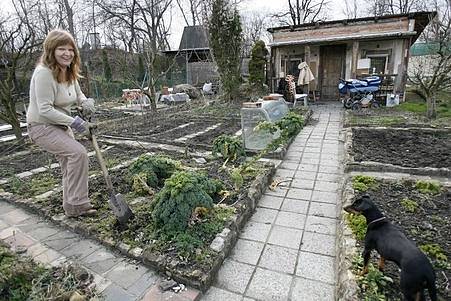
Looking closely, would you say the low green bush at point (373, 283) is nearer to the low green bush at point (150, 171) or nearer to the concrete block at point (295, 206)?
the concrete block at point (295, 206)

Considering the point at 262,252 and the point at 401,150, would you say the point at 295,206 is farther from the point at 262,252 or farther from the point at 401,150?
the point at 401,150

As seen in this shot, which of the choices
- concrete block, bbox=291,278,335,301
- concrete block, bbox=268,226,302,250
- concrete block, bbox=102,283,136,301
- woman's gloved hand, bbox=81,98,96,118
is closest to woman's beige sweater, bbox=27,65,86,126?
woman's gloved hand, bbox=81,98,96,118

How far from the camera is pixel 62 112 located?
259cm

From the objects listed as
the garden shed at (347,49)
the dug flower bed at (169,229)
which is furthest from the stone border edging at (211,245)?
the garden shed at (347,49)

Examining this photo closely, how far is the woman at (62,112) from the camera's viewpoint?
7.85 ft

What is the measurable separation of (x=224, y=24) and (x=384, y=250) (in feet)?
35.9

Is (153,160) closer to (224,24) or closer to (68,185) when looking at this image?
(68,185)

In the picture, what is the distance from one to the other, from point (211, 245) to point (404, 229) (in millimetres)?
1636

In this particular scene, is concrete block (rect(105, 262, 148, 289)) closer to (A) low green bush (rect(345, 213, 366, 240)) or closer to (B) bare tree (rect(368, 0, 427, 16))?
(A) low green bush (rect(345, 213, 366, 240))

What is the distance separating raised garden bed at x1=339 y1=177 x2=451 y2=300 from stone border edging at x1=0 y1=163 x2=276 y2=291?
882 millimetres

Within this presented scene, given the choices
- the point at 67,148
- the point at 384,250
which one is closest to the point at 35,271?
the point at 67,148

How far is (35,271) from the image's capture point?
194 cm

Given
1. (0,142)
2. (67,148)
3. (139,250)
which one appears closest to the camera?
(139,250)

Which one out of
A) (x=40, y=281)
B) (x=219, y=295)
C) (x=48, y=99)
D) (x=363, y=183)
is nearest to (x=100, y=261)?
(x=40, y=281)
